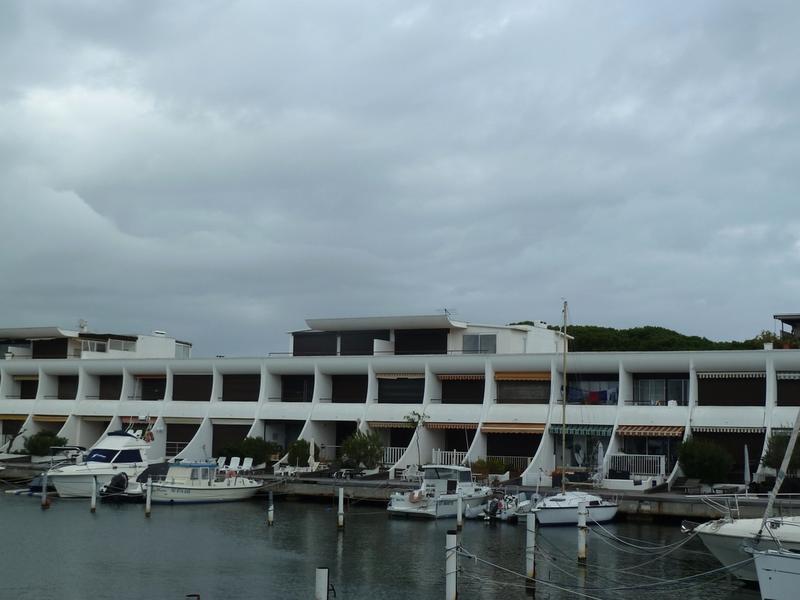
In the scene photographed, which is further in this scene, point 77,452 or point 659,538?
point 77,452

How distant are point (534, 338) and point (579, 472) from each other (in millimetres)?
12121

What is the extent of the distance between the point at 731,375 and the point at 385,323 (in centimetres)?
1944

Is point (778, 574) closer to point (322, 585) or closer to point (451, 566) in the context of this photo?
point (451, 566)

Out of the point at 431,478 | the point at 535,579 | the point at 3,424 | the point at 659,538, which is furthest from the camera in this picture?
the point at 3,424

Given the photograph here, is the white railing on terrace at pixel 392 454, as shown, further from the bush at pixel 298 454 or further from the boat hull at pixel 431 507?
the boat hull at pixel 431 507

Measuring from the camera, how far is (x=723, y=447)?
4269 centimetres

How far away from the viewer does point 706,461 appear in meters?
38.7

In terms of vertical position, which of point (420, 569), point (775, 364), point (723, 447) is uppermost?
point (775, 364)

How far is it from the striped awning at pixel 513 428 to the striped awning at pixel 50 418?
29.7m

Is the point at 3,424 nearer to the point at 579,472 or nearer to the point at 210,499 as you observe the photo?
the point at 210,499

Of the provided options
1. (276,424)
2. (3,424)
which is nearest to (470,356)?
(276,424)

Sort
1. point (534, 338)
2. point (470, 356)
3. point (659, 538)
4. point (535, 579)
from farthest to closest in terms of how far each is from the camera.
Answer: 1. point (534, 338)
2. point (470, 356)
3. point (659, 538)
4. point (535, 579)

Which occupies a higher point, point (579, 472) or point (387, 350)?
point (387, 350)

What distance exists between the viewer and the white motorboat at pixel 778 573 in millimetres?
19500
